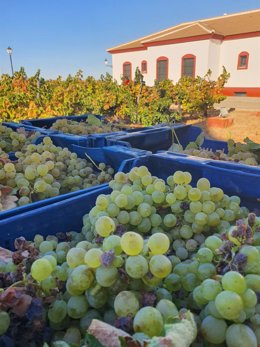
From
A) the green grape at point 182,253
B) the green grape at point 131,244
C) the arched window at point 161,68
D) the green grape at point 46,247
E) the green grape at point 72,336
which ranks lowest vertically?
the green grape at point 182,253

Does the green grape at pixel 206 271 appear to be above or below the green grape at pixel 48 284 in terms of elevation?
above

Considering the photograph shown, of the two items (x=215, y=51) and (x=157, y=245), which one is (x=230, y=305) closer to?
(x=157, y=245)

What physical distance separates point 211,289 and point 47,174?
122 cm

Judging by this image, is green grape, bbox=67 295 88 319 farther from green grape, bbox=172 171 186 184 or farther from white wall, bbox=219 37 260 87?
white wall, bbox=219 37 260 87

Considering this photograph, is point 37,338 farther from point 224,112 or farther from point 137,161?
point 224,112

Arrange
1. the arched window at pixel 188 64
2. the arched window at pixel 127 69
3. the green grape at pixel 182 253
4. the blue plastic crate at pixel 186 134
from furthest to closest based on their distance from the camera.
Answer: the arched window at pixel 127 69
the arched window at pixel 188 64
the blue plastic crate at pixel 186 134
the green grape at pixel 182 253

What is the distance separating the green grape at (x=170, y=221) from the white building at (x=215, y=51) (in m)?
19.1

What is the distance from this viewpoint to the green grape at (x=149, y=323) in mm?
545

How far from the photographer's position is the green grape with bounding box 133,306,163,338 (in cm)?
55

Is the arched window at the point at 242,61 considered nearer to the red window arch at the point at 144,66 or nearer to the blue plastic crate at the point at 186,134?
the red window arch at the point at 144,66

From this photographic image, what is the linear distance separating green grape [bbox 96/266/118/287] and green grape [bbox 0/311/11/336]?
19 cm

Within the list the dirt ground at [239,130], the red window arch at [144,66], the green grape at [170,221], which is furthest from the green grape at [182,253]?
the red window arch at [144,66]

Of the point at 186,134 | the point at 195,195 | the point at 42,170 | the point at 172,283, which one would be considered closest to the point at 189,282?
the point at 172,283

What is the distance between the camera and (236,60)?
63.5ft
